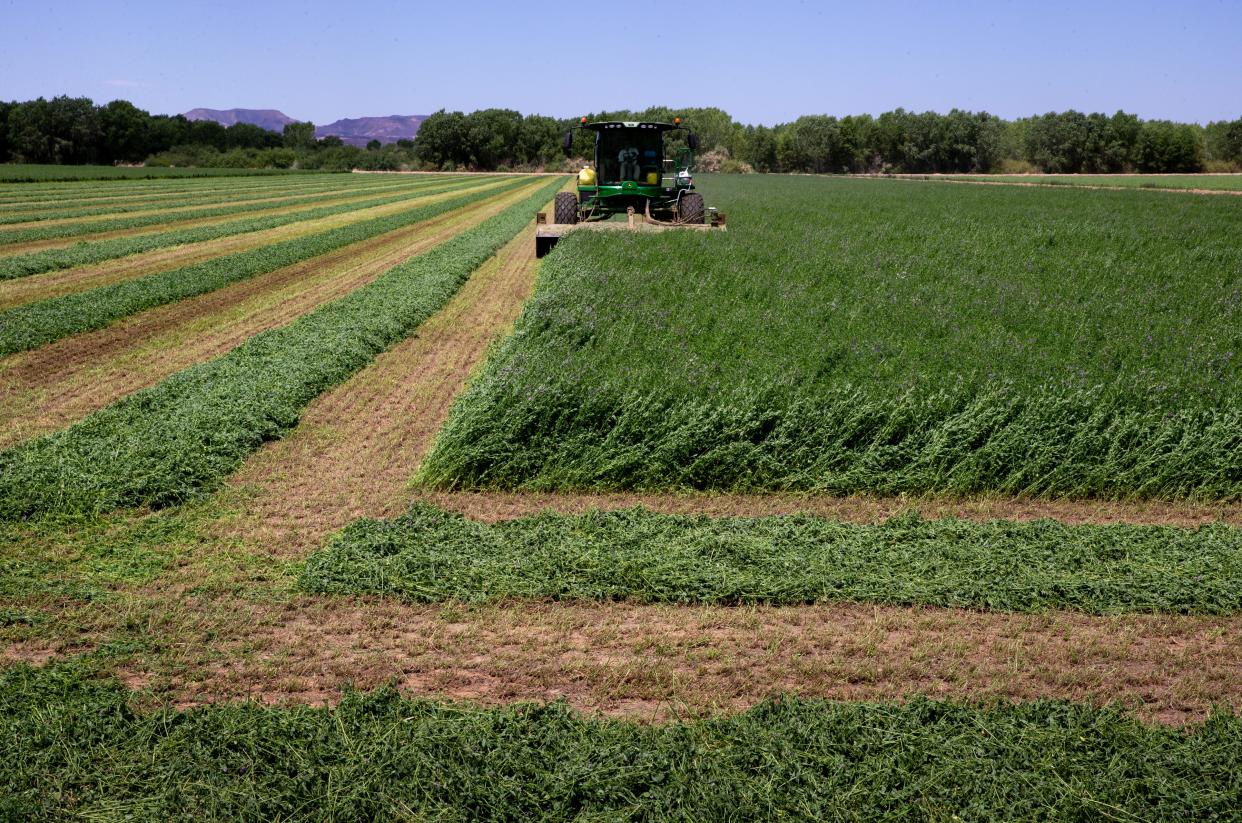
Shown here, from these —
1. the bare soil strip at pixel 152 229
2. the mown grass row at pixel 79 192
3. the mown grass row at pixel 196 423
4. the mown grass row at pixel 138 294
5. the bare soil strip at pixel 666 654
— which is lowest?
the bare soil strip at pixel 666 654

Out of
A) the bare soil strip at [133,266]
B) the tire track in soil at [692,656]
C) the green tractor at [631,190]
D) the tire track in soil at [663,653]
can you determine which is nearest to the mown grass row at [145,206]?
the bare soil strip at [133,266]

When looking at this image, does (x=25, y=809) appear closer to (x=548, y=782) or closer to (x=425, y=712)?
(x=425, y=712)

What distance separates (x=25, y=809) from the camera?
12.7 ft

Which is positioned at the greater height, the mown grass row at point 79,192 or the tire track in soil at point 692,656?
the mown grass row at point 79,192

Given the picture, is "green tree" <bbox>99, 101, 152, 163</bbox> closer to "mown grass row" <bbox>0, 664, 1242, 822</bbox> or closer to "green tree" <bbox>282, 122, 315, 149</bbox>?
"green tree" <bbox>282, 122, 315, 149</bbox>

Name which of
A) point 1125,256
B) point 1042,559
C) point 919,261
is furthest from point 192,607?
point 1125,256

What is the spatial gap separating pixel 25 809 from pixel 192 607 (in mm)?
2174

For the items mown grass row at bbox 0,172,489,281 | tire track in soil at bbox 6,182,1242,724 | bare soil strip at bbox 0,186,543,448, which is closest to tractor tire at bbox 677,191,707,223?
bare soil strip at bbox 0,186,543,448

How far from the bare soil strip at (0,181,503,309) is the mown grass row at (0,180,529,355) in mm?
623

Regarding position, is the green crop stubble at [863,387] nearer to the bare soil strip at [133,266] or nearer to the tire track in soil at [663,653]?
the tire track in soil at [663,653]

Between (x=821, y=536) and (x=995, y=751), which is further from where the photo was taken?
(x=821, y=536)

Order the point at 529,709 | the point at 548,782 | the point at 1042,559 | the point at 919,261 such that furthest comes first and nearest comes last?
the point at 919,261
the point at 1042,559
the point at 529,709
the point at 548,782

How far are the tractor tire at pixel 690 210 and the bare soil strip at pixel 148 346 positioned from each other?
25.4ft

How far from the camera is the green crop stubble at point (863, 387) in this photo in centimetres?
834
